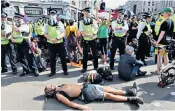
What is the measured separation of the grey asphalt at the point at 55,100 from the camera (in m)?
3.99

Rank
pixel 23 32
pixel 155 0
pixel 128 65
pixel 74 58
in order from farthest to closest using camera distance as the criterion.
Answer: pixel 155 0 → pixel 74 58 → pixel 23 32 → pixel 128 65

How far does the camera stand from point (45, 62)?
707cm

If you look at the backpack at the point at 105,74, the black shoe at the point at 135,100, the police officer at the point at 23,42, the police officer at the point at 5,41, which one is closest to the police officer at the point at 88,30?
the backpack at the point at 105,74

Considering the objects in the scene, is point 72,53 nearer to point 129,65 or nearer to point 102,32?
point 102,32

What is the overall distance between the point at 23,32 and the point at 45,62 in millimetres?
1510

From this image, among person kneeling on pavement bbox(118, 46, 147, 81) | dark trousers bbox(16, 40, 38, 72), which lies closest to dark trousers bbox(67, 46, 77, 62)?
dark trousers bbox(16, 40, 38, 72)

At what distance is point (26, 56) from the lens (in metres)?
6.11

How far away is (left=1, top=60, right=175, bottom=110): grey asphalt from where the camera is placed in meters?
3.99

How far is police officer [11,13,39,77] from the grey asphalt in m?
0.30

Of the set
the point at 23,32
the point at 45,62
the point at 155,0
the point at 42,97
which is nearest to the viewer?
the point at 42,97

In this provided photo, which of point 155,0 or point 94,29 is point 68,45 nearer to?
point 94,29

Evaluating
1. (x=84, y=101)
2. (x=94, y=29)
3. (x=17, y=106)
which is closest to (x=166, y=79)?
(x=84, y=101)

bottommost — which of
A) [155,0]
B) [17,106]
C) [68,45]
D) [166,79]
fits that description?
[17,106]

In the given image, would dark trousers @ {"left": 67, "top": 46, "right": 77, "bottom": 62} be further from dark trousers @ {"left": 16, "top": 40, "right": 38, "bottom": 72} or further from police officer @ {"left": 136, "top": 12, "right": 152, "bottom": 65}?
police officer @ {"left": 136, "top": 12, "right": 152, "bottom": 65}
